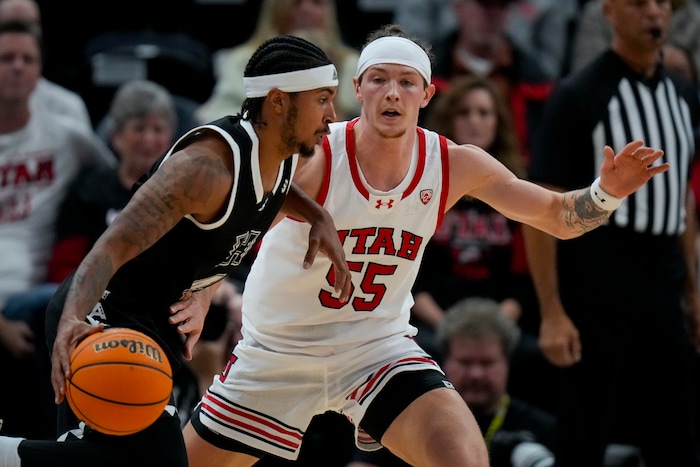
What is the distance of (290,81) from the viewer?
4.88 m

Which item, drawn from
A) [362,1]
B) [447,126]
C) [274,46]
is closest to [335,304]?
[274,46]

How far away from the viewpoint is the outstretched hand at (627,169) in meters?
5.18

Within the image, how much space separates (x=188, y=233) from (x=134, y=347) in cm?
51

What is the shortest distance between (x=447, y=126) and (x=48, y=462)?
4071 millimetres

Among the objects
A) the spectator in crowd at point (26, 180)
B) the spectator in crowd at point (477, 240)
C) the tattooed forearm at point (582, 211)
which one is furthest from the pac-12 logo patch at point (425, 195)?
the spectator in crowd at point (26, 180)

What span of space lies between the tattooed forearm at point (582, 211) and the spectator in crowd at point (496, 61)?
3.25 metres

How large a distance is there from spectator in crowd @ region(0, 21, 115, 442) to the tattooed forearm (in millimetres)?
3347

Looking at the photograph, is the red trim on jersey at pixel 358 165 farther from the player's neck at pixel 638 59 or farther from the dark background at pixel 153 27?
the dark background at pixel 153 27

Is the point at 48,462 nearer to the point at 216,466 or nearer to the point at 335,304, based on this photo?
the point at 216,466

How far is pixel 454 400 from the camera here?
514cm

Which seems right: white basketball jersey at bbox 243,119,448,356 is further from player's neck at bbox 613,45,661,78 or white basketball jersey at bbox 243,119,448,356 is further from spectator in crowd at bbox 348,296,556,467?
spectator in crowd at bbox 348,296,556,467

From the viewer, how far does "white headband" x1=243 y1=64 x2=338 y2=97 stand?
488 centimetres

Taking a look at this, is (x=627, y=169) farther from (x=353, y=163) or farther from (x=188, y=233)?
(x=188, y=233)

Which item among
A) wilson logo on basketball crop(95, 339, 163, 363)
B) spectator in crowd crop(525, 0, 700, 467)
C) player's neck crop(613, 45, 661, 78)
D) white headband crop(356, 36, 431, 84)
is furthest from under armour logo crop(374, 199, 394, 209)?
player's neck crop(613, 45, 661, 78)
